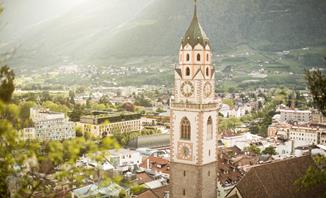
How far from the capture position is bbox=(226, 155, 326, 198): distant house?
2412cm

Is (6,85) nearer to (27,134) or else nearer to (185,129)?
(185,129)

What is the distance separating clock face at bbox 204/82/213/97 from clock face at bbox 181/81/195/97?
0.65 m

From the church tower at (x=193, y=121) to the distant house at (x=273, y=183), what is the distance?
5.93ft

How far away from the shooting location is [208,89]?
83.2 ft

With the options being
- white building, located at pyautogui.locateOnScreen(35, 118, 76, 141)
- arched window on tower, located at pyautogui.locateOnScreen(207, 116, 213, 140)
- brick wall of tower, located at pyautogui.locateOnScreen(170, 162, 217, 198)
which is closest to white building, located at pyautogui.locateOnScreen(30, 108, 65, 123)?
white building, located at pyautogui.locateOnScreen(35, 118, 76, 141)

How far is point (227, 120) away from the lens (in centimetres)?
9531

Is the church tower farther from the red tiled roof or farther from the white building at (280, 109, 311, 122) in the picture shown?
the white building at (280, 109, 311, 122)

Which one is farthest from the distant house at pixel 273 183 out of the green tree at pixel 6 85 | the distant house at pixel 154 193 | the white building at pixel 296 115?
the white building at pixel 296 115

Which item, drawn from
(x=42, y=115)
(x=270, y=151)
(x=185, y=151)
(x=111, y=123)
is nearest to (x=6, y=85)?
(x=185, y=151)

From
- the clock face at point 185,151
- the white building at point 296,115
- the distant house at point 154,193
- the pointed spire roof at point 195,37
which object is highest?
the pointed spire roof at point 195,37

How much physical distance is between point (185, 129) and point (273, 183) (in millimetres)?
5039

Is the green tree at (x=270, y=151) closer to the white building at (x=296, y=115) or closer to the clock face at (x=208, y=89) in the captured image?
the clock face at (x=208, y=89)

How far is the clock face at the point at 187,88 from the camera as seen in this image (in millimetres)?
24891

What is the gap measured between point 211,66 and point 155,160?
23.6 metres
